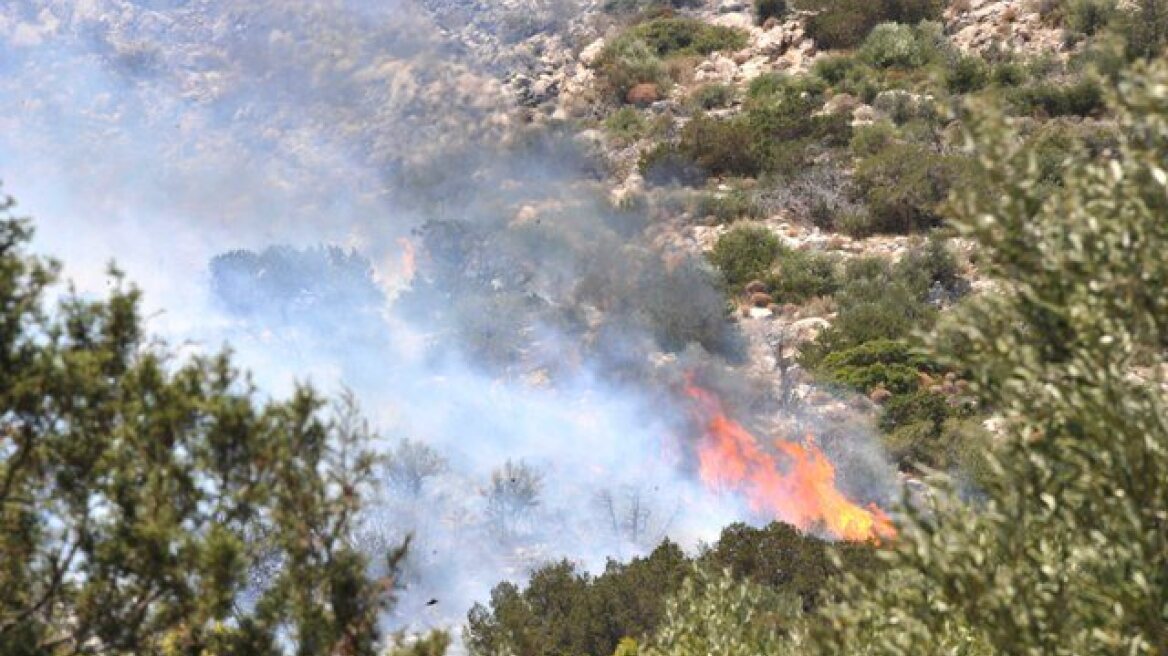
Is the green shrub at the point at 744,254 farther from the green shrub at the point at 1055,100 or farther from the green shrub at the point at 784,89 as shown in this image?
the green shrub at the point at 1055,100

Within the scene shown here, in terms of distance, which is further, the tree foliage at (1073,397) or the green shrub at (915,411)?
the green shrub at (915,411)

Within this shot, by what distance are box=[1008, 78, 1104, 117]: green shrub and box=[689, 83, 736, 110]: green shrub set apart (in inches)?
333

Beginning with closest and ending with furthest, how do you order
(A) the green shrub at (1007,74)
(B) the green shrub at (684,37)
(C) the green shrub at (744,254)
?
1. (C) the green shrub at (744,254)
2. (A) the green shrub at (1007,74)
3. (B) the green shrub at (684,37)

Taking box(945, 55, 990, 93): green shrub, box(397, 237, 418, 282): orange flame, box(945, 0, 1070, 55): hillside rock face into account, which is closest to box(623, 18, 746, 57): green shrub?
box(945, 0, 1070, 55): hillside rock face

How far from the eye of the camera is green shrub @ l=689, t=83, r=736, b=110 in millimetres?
38625

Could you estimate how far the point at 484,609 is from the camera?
1819cm

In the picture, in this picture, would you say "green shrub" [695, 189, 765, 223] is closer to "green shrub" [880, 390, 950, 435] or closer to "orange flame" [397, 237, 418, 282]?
"orange flame" [397, 237, 418, 282]

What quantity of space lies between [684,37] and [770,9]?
302 cm

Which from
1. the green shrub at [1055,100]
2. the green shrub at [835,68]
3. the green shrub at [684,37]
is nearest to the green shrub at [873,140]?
the green shrub at [1055,100]

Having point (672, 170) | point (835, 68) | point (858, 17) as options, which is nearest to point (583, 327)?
point (672, 170)

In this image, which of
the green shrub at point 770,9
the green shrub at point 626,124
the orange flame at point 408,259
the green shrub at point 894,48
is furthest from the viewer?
the green shrub at point 770,9

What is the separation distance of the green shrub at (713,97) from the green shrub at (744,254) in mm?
8823

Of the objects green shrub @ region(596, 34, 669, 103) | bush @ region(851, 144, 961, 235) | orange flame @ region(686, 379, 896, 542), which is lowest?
orange flame @ region(686, 379, 896, 542)

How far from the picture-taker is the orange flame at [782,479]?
2156cm
